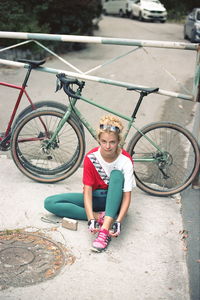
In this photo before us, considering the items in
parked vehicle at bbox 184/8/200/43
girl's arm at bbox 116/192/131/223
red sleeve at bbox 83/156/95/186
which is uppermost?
red sleeve at bbox 83/156/95/186

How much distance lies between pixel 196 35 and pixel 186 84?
7950 millimetres

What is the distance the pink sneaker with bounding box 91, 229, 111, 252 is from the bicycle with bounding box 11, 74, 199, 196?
1165mm

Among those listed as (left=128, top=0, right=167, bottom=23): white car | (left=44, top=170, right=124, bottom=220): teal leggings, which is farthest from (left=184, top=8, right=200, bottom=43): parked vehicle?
(left=44, top=170, right=124, bottom=220): teal leggings

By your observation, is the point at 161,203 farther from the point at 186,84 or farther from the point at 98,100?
the point at 186,84

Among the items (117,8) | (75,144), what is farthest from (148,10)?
(75,144)

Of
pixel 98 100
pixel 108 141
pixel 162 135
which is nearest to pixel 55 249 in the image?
pixel 108 141

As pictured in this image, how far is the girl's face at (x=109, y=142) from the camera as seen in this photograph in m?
4.49

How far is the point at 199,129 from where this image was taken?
19.3 feet

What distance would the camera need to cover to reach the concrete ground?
3814mm

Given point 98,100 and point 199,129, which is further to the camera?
point 98,100

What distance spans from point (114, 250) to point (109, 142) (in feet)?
2.96

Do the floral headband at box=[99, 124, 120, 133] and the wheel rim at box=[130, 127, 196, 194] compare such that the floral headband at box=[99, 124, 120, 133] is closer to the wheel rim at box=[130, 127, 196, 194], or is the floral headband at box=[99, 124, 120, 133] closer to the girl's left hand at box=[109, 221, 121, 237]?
the girl's left hand at box=[109, 221, 121, 237]

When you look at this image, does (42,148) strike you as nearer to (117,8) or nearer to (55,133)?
(55,133)

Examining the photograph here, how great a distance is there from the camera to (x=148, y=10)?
25969mm
